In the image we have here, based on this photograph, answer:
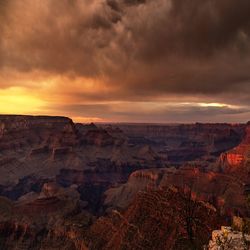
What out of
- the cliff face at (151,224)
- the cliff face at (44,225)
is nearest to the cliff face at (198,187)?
the cliff face at (151,224)

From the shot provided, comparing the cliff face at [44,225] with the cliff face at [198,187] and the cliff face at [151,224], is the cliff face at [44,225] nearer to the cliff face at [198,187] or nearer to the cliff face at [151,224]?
the cliff face at [151,224]

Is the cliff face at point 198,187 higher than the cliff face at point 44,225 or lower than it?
higher

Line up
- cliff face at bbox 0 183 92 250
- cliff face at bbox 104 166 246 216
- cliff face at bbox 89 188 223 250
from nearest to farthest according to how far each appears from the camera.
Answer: cliff face at bbox 89 188 223 250, cliff face at bbox 0 183 92 250, cliff face at bbox 104 166 246 216

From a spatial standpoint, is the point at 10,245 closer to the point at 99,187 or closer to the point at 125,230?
the point at 125,230

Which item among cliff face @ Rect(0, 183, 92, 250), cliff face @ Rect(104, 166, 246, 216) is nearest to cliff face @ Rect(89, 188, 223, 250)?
cliff face @ Rect(0, 183, 92, 250)

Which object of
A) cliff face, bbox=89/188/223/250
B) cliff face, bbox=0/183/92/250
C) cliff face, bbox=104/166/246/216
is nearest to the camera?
cliff face, bbox=89/188/223/250

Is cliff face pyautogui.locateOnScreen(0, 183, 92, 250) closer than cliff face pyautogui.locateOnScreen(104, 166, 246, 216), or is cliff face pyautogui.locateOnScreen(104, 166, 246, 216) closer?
cliff face pyautogui.locateOnScreen(0, 183, 92, 250)

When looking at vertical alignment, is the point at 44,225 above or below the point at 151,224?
below

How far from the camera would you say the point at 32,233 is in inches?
3762

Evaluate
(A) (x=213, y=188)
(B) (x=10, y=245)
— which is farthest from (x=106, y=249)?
(A) (x=213, y=188)

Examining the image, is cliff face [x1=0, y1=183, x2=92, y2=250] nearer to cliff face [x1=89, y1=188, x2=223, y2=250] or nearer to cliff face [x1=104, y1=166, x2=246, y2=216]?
cliff face [x1=89, y1=188, x2=223, y2=250]

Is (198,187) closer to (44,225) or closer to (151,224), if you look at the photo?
(44,225)

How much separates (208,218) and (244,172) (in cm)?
7751

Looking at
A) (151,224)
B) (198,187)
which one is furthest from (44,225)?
(198,187)
